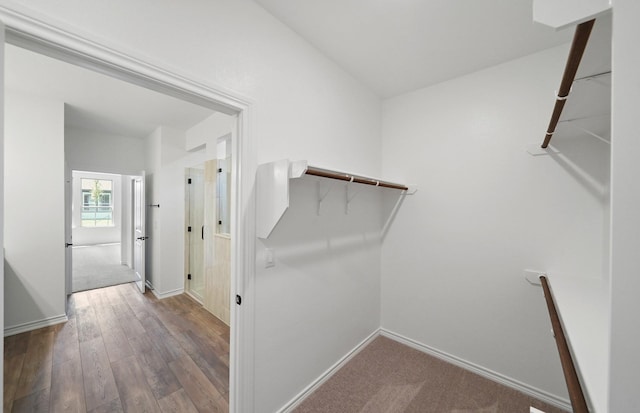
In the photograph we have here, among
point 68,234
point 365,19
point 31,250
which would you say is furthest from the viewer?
point 68,234

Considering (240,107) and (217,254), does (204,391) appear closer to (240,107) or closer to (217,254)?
(217,254)

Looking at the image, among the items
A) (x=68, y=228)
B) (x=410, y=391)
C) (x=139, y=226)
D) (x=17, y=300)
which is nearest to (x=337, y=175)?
(x=410, y=391)

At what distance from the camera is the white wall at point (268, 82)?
1.02 m

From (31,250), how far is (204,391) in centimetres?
279

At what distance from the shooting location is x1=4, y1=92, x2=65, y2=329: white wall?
9.07 feet

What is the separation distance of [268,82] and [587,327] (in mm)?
1972

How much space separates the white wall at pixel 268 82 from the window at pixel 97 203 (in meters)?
10.1

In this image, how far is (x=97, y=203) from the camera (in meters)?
8.71

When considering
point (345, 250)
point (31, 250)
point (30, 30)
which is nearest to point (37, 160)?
point (31, 250)

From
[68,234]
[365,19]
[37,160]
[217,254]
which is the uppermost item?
[365,19]

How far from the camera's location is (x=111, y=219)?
9047 millimetres

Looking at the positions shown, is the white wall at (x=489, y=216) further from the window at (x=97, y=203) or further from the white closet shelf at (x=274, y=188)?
the window at (x=97, y=203)

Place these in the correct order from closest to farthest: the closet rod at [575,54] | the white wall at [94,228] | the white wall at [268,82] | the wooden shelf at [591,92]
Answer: the closet rod at [575,54], the wooden shelf at [591,92], the white wall at [268,82], the white wall at [94,228]

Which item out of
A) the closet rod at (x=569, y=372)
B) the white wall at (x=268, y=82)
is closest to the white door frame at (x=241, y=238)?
the white wall at (x=268, y=82)
